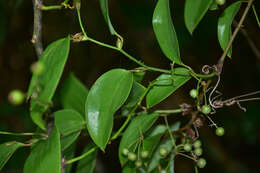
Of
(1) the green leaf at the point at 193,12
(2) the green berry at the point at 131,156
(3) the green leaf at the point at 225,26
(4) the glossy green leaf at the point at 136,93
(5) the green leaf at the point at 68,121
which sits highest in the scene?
(1) the green leaf at the point at 193,12

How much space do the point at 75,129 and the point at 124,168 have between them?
224 mm

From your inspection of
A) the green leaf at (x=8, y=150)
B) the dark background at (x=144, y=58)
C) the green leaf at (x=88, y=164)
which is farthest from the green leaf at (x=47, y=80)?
the dark background at (x=144, y=58)

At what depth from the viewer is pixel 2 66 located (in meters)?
2.63

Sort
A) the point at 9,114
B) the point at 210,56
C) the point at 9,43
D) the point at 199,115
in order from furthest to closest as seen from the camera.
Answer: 1. the point at 9,43
2. the point at 210,56
3. the point at 9,114
4. the point at 199,115

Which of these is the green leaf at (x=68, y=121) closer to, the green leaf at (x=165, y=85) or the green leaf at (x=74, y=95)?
the green leaf at (x=74, y=95)

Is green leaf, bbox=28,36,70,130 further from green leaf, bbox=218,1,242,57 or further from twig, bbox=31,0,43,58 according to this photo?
green leaf, bbox=218,1,242,57

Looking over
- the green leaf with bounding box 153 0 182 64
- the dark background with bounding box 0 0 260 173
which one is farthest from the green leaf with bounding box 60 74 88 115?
the dark background with bounding box 0 0 260 173

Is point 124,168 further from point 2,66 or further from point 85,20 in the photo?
point 2,66

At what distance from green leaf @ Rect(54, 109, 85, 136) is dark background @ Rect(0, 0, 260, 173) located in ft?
3.45

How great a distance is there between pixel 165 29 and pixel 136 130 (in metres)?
0.35

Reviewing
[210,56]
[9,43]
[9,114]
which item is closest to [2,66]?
[9,43]

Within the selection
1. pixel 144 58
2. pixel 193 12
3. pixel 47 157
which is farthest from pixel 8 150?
pixel 144 58

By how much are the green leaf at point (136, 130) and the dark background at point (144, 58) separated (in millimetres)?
1114

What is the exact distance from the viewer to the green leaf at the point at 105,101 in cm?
91
